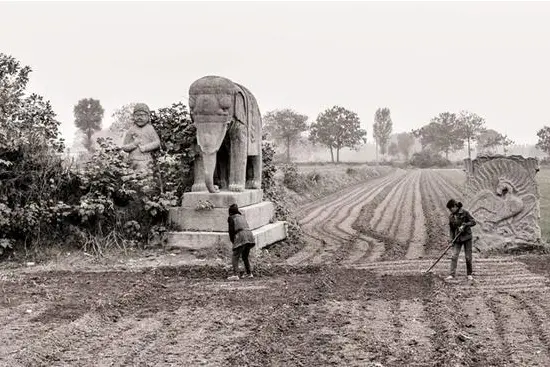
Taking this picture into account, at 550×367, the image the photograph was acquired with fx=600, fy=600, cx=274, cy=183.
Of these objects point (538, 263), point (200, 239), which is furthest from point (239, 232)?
point (538, 263)

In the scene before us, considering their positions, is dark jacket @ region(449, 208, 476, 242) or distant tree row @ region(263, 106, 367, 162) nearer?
dark jacket @ region(449, 208, 476, 242)

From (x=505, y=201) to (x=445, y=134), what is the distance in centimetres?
9874

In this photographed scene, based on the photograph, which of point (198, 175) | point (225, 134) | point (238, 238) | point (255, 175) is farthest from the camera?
point (255, 175)

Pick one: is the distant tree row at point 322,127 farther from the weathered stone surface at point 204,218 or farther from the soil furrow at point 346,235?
the weathered stone surface at point 204,218

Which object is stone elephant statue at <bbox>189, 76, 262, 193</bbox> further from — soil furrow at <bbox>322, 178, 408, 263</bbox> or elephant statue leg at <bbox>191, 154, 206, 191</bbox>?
soil furrow at <bbox>322, 178, 408, 263</bbox>

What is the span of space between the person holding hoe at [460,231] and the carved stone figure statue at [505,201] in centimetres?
300

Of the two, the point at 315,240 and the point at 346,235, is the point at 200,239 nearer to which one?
the point at 315,240

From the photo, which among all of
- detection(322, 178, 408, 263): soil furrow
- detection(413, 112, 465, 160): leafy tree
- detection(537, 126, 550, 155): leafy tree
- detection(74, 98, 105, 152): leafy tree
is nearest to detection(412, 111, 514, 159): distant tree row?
detection(413, 112, 465, 160): leafy tree

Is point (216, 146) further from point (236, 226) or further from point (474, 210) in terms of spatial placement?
point (474, 210)

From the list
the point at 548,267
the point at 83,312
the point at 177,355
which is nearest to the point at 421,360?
the point at 177,355

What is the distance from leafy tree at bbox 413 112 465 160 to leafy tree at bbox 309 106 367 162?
861 inches

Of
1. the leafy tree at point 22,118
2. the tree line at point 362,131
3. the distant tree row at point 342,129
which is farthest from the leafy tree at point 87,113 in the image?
the leafy tree at point 22,118

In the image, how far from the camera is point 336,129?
92.1 metres

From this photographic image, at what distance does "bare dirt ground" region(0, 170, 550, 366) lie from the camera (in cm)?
571
